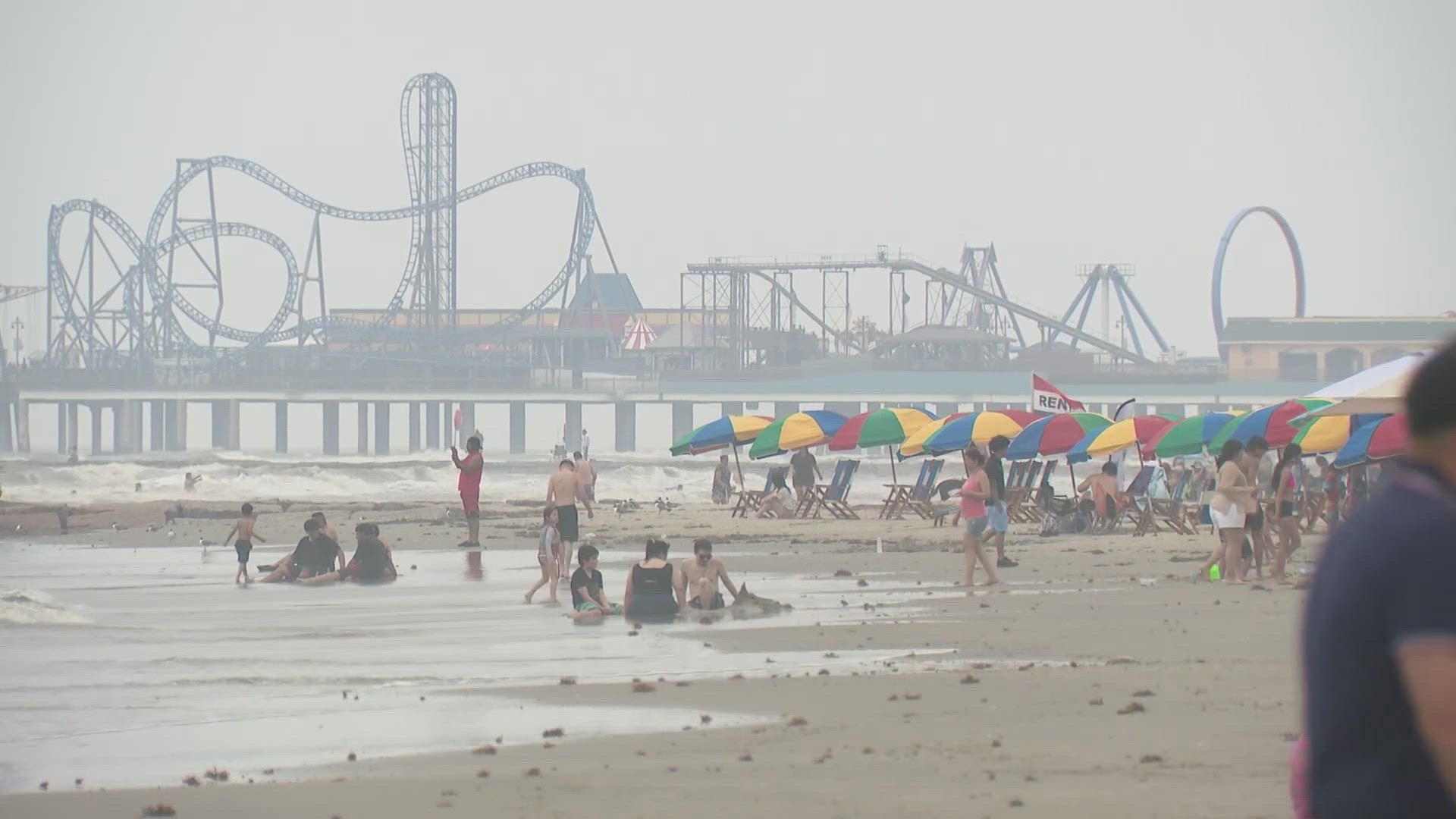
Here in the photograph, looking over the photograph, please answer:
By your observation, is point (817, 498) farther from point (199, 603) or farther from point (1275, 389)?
point (1275, 389)

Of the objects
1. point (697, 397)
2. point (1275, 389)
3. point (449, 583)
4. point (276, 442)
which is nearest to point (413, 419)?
point (276, 442)

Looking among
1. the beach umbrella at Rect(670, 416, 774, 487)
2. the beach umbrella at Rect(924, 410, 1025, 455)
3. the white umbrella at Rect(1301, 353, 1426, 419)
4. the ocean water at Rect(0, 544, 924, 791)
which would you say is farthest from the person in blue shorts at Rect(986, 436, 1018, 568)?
the beach umbrella at Rect(670, 416, 774, 487)

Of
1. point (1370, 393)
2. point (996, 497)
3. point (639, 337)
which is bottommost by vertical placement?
point (996, 497)

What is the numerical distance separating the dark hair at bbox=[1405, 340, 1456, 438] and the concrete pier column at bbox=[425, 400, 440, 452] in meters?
117

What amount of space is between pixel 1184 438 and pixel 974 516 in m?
10.1

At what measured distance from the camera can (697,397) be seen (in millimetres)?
115375

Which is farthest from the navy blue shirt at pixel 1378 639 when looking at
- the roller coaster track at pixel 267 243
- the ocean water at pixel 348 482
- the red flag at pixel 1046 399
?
the roller coaster track at pixel 267 243

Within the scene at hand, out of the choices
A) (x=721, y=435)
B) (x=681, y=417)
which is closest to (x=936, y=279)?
(x=681, y=417)

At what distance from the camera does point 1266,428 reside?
914 inches

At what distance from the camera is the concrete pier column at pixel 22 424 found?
123 m

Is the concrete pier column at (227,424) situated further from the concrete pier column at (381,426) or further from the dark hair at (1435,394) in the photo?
the dark hair at (1435,394)

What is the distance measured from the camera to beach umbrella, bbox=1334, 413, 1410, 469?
17.0 m

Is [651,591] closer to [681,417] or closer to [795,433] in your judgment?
[795,433]

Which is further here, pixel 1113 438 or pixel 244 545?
pixel 1113 438
